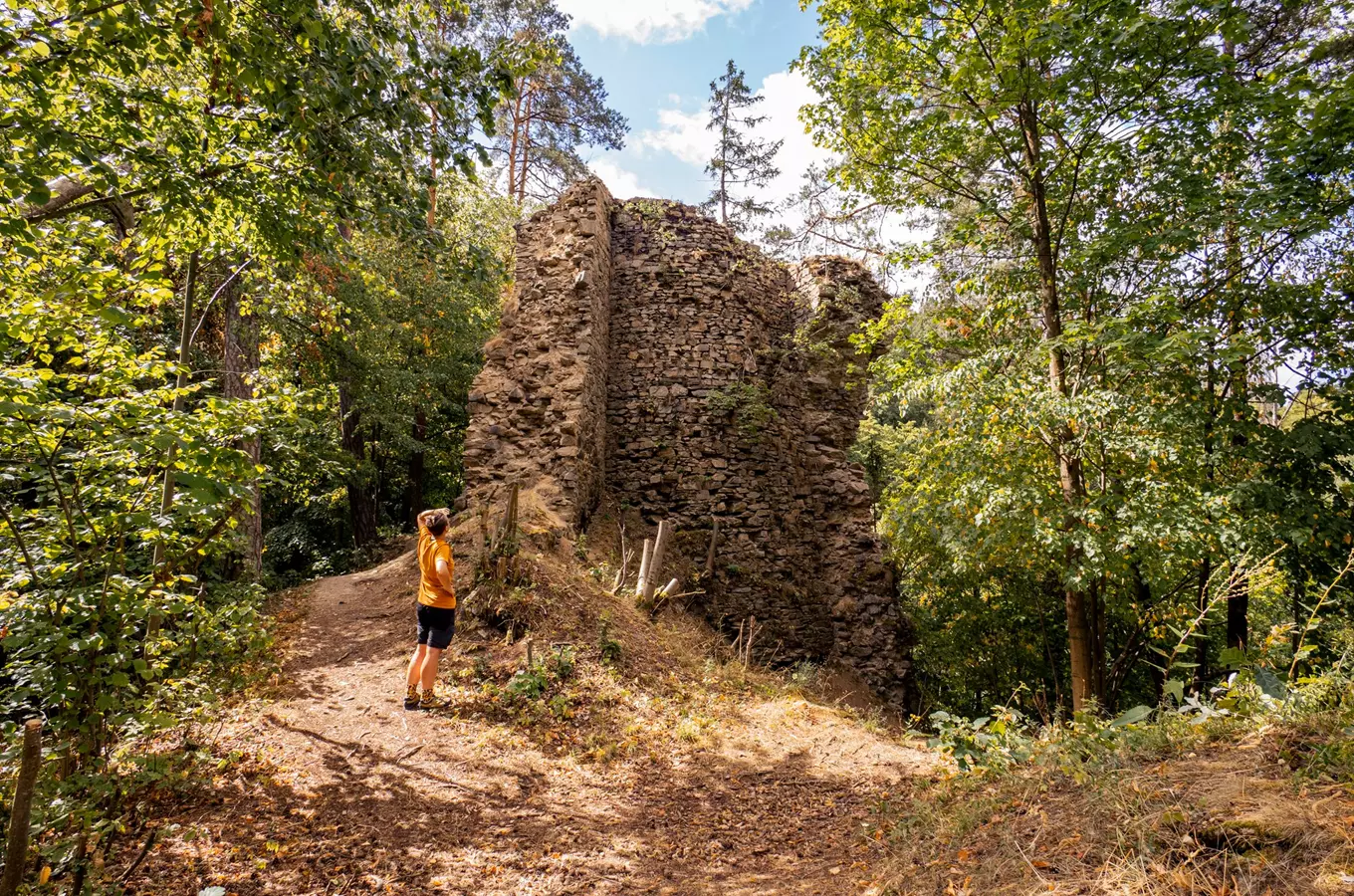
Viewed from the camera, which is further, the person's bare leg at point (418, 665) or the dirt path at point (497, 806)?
the person's bare leg at point (418, 665)

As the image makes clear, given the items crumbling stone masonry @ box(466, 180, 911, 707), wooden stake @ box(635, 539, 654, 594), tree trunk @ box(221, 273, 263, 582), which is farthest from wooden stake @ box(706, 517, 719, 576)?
tree trunk @ box(221, 273, 263, 582)

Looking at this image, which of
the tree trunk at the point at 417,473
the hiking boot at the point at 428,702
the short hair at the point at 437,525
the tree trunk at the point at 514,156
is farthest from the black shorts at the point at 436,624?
the tree trunk at the point at 514,156

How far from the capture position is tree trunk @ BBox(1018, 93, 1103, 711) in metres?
5.89

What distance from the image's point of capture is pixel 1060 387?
6.04 m

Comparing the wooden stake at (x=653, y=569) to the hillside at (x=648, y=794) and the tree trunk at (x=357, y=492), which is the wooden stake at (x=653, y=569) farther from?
the tree trunk at (x=357, y=492)

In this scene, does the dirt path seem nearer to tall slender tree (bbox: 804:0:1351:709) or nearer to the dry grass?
the dry grass

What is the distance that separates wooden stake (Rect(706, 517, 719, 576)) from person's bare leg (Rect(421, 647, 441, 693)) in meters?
5.28

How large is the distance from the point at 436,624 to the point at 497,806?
158cm

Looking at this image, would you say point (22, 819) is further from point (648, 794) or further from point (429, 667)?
point (648, 794)

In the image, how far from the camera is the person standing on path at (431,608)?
16.9 ft

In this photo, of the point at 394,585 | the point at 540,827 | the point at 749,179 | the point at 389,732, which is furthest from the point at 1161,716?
the point at 749,179

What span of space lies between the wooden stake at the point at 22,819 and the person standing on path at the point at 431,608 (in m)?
2.93

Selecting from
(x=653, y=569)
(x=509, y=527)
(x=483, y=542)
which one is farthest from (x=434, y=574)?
(x=653, y=569)

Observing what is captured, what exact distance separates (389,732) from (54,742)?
223 cm
